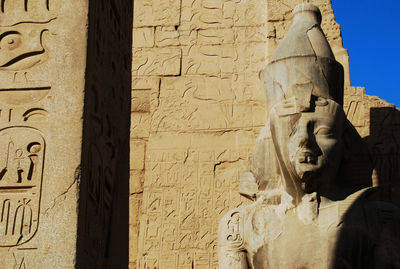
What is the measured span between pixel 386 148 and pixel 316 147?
325 centimetres

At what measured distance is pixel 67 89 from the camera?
4141 millimetres

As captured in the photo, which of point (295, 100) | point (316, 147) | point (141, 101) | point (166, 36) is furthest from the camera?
point (166, 36)

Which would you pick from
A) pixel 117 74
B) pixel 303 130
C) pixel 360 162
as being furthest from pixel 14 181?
pixel 360 162

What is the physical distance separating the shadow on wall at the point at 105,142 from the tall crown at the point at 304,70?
1269 mm

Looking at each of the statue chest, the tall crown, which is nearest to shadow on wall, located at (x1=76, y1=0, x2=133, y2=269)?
Answer: the statue chest

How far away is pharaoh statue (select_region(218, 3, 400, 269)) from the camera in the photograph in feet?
17.7

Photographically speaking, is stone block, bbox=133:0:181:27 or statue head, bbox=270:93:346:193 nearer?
statue head, bbox=270:93:346:193

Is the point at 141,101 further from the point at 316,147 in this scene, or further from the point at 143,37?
the point at 316,147

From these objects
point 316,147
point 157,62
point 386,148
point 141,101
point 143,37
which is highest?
point 143,37

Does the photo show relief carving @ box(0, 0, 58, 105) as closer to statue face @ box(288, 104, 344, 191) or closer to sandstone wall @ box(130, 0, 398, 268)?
statue face @ box(288, 104, 344, 191)

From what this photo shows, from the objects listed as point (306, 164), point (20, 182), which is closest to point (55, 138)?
point (20, 182)

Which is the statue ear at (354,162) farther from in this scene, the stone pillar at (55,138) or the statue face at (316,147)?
the stone pillar at (55,138)

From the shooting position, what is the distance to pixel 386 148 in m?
8.56

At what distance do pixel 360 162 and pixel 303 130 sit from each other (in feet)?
2.17
